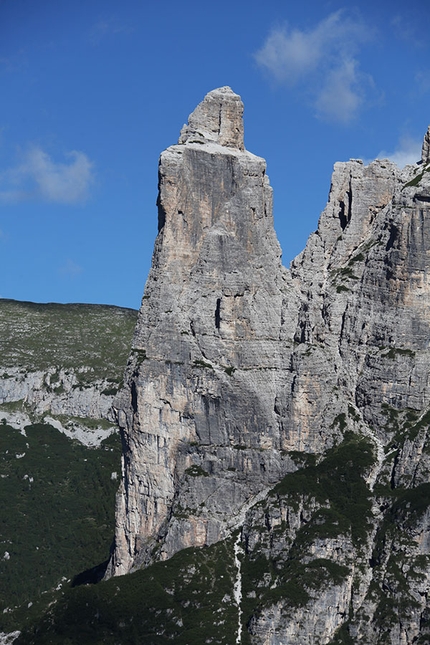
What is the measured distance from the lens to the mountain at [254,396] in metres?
134

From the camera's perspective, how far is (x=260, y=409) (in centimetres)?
14112

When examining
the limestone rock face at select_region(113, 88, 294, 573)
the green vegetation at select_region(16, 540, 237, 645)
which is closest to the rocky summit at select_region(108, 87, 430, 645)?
the limestone rock face at select_region(113, 88, 294, 573)

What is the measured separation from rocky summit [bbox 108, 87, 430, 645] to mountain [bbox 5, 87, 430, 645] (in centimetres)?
16

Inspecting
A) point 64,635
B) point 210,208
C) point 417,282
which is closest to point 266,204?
point 210,208

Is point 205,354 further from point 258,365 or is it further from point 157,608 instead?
point 157,608

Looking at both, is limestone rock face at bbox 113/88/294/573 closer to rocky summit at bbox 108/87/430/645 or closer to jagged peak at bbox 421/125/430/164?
rocky summit at bbox 108/87/430/645

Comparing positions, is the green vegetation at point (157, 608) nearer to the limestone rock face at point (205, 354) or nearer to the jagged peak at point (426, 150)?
the limestone rock face at point (205, 354)

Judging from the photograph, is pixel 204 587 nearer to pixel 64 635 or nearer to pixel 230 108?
pixel 64 635

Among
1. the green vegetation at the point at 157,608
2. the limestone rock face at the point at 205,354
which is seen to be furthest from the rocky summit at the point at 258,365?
the green vegetation at the point at 157,608

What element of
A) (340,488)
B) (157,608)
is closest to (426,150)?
(340,488)

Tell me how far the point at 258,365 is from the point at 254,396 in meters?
2.77

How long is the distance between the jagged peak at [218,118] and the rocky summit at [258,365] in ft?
0.51

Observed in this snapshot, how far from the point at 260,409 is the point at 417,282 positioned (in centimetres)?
1730

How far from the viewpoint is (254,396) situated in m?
141
